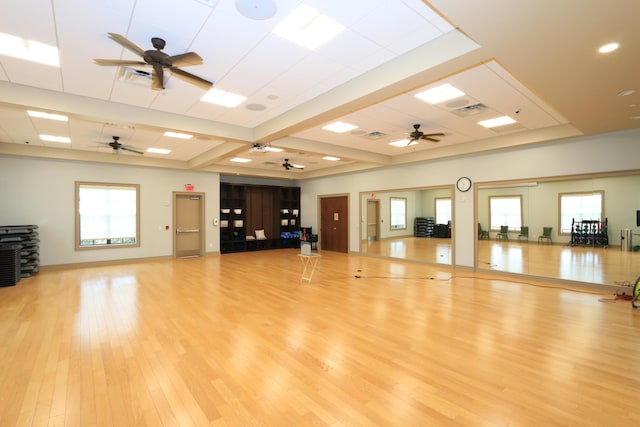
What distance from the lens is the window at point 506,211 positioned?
25.6 feet

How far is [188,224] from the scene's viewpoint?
10.1 metres

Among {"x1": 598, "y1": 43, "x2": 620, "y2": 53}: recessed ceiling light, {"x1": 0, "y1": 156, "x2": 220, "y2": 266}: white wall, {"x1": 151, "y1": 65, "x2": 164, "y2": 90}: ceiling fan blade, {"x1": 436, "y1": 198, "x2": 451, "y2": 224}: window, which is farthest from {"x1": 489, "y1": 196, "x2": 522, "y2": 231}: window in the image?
{"x1": 0, "y1": 156, "x2": 220, "y2": 266}: white wall

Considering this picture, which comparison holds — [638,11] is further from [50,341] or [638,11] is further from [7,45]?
[50,341]

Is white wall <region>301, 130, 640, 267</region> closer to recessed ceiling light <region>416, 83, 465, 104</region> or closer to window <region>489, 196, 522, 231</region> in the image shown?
window <region>489, 196, 522, 231</region>

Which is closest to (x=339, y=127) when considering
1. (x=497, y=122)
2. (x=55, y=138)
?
(x=497, y=122)

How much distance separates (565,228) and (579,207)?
0.62 meters

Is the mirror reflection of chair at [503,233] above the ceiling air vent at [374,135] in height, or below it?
below

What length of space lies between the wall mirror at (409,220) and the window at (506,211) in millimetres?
2795

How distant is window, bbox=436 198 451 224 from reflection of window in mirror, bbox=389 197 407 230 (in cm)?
157

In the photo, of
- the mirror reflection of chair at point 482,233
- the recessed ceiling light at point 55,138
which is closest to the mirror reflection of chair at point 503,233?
the mirror reflection of chair at point 482,233

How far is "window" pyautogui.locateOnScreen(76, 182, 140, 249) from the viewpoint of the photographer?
8242 mm

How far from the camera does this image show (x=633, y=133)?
531 centimetres

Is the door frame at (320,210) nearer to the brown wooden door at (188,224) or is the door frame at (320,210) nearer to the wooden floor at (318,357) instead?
the brown wooden door at (188,224)

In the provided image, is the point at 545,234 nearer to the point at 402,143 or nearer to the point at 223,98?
the point at 402,143
